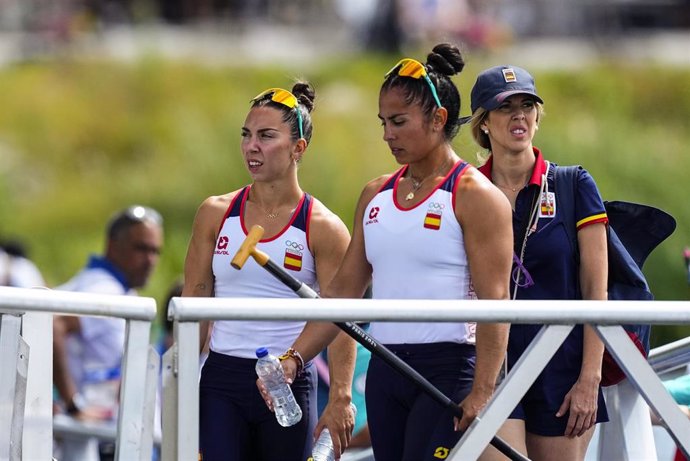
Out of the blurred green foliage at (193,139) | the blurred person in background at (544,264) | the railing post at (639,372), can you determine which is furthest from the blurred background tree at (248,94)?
the railing post at (639,372)

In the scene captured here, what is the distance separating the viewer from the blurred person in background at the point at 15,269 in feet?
31.4

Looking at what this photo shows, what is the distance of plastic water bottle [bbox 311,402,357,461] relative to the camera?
14.0 feet

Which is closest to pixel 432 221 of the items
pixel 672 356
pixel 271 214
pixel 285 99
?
pixel 271 214

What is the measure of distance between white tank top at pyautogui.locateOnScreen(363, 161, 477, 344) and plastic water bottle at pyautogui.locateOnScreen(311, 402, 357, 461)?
352 mm

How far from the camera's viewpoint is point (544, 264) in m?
4.36

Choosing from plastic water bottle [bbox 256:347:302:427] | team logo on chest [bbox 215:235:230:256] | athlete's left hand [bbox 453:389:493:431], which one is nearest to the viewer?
athlete's left hand [bbox 453:389:493:431]

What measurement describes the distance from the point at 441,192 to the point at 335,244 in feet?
1.66

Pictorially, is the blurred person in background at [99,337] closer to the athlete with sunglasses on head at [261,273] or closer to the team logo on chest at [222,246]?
the athlete with sunglasses on head at [261,273]

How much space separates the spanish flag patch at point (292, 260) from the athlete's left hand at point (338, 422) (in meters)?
0.44

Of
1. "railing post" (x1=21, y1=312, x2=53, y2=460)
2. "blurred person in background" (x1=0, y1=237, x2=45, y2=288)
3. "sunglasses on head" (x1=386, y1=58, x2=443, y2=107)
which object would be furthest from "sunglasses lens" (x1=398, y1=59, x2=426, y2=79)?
"blurred person in background" (x1=0, y1=237, x2=45, y2=288)

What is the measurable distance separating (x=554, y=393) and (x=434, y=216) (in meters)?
0.68

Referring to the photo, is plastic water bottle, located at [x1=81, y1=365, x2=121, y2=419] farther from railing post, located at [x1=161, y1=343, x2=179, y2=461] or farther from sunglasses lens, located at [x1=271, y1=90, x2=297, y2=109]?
railing post, located at [x1=161, y1=343, x2=179, y2=461]

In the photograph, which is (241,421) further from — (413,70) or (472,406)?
(413,70)

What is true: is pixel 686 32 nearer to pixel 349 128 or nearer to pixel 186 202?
pixel 349 128
